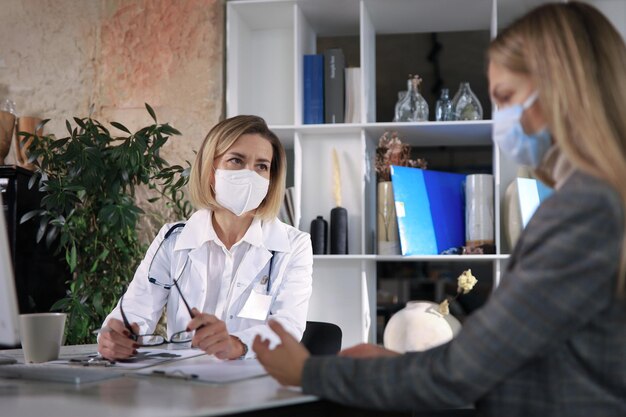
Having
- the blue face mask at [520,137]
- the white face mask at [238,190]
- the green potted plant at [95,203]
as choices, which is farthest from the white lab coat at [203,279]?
the blue face mask at [520,137]

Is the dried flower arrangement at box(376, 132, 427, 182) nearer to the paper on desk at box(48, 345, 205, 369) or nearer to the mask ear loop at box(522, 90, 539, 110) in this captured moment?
the paper on desk at box(48, 345, 205, 369)

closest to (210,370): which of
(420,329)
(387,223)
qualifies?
(420,329)

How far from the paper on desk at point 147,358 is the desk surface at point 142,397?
8.6 inches

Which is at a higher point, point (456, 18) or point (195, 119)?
point (456, 18)

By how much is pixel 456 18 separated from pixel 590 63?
10.2ft

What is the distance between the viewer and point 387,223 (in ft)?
13.1

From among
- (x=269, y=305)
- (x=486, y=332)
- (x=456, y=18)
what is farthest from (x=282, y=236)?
(x=456, y=18)

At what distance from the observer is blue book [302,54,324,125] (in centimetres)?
403

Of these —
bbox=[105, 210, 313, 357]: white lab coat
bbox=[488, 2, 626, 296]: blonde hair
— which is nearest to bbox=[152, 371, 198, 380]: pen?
bbox=[488, 2, 626, 296]: blonde hair

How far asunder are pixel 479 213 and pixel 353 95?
877 millimetres

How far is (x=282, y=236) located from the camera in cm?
280

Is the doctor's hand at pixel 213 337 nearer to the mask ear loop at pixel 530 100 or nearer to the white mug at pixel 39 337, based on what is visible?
the white mug at pixel 39 337

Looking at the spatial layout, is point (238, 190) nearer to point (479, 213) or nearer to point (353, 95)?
point (353, 95)

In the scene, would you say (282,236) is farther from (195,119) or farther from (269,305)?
(195,119)
